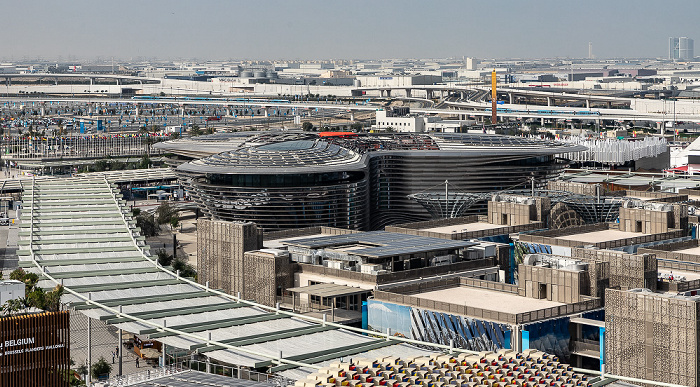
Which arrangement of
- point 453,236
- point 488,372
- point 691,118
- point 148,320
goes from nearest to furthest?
point 488,372 → point 148,320 → point 453,236 → point 691,118

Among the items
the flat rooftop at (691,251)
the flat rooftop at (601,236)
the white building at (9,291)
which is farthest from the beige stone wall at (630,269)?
the white building at (9,291)

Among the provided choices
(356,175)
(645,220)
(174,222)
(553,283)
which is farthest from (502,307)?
(174,222)

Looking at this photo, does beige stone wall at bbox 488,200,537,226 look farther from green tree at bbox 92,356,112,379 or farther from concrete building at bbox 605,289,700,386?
green tree at bbox 92,356,112,379

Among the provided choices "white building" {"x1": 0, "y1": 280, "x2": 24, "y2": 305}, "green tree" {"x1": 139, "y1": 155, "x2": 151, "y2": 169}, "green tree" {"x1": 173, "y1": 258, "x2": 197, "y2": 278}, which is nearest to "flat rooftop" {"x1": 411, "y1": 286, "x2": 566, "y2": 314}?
"white building" {"x1": 0, "y1": 280, "x2": 24, "y2": 305}

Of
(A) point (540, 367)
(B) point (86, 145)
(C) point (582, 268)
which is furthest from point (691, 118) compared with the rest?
(A) point (540, 367)

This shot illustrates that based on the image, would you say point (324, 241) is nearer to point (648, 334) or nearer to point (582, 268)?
point (582, 268)
